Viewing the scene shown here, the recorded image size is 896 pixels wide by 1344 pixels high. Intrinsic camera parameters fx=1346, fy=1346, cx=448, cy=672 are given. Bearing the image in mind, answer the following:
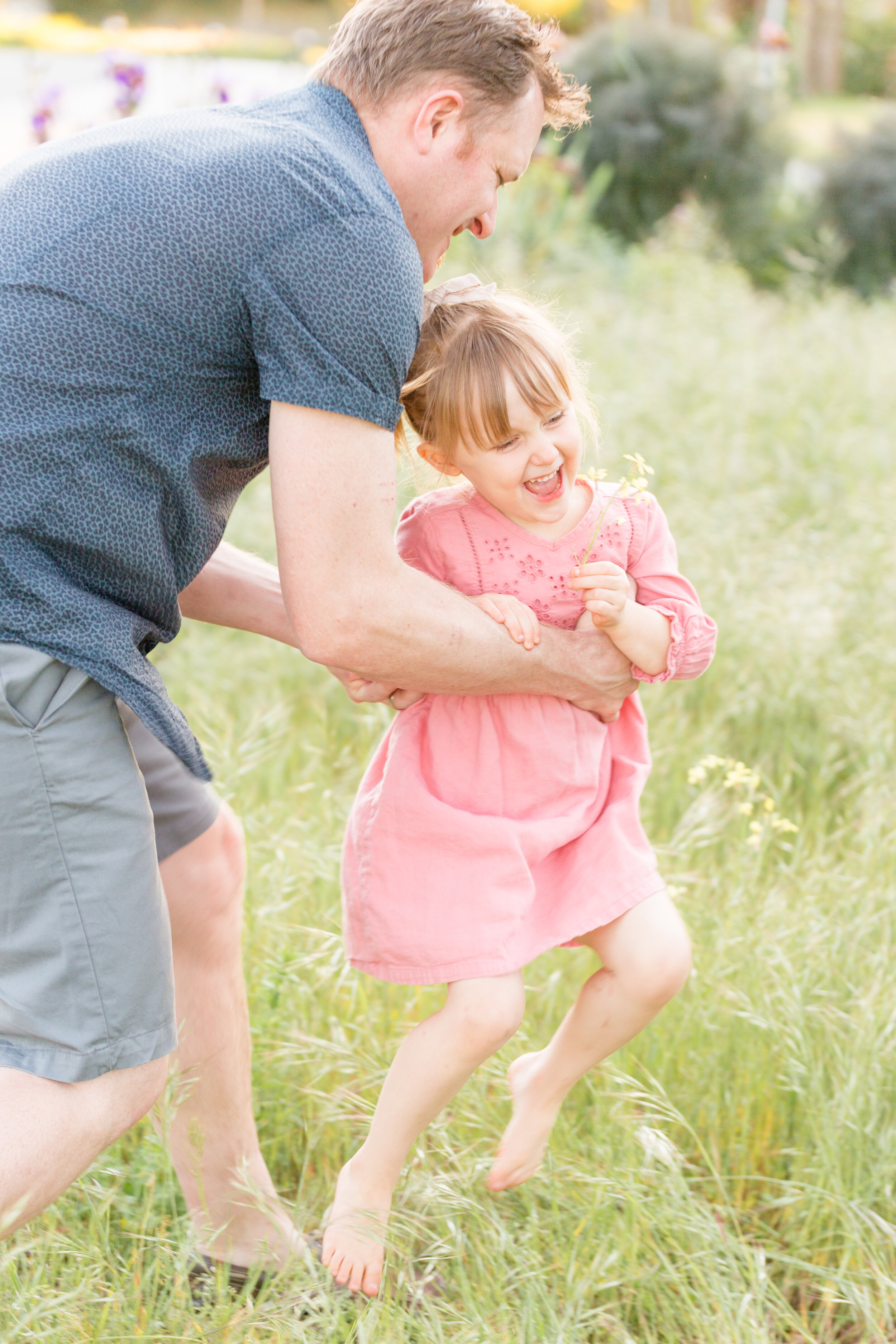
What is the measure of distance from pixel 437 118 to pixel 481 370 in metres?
0.35

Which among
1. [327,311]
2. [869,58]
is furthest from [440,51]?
[869,58]

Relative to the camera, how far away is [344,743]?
3621 millimetres

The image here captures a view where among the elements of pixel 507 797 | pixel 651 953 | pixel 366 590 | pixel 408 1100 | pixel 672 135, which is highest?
pixel 366 590

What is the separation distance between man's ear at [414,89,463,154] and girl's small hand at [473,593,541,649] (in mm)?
626

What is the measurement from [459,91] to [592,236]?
7.70 m

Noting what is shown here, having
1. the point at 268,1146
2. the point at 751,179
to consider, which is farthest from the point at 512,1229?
the point at 751,179

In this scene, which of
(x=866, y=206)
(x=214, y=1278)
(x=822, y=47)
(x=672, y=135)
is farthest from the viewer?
(x=822, y=47)

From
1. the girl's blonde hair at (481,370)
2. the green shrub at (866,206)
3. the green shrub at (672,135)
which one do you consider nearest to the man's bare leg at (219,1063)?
the girl's blonde hair at (481,370)

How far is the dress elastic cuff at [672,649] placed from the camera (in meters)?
2.04

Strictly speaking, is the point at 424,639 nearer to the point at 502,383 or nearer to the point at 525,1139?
the point at 502,383

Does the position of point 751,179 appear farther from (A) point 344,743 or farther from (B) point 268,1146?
(B) point 268,1146

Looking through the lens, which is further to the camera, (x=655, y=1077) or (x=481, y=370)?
(x=655, y=1077)

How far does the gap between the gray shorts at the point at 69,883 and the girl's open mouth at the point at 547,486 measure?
70 cm

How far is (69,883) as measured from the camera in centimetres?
170
